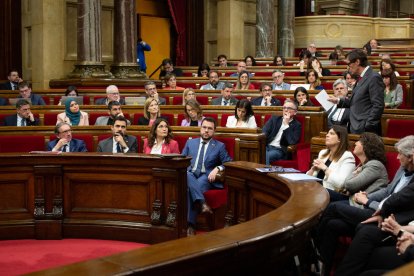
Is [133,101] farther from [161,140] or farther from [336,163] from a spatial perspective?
[336,163]

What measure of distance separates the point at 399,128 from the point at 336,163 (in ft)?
5.44

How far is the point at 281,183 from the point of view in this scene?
3.74m

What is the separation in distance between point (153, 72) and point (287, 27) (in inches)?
140

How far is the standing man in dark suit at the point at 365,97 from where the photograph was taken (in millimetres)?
5254

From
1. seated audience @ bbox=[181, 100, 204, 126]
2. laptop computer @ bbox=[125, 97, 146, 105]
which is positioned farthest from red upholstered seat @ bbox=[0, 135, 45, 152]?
laptop computer @ bbox=[125, 97, 146, 105]

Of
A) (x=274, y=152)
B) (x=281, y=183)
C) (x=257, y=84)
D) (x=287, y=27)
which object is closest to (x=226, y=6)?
(x=287, y=27)

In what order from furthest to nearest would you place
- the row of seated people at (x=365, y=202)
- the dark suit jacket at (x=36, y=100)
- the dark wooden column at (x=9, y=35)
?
the dark wooden column at (x=9, y=35) → the dark suit jacket at (x=36, y=100) → the row of seated people at (x=365, y=202)

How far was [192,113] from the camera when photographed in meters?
6.78

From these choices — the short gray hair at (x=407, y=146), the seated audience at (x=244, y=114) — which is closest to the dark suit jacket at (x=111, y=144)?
the seated audience at (x=244, y=114)

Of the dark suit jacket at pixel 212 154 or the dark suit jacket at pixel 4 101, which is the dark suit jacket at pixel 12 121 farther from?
the dark suit jacket at pixel 212 154

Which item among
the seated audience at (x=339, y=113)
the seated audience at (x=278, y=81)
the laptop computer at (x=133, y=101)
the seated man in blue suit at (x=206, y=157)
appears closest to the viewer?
the seated man in blue suit at (x=206, y=157)

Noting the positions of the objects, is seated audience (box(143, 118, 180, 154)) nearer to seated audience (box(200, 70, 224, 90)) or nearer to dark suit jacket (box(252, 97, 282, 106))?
dark suit jacket (box(252, 97, 282, 106))

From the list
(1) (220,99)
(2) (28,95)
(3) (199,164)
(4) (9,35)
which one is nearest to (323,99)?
(3) (199,164)

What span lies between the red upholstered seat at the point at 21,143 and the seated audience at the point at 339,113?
2832 mm
